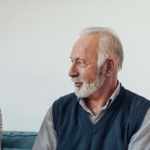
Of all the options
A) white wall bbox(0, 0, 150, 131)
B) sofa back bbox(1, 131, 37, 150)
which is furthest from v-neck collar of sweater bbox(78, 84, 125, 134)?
white wall bbox(0, 0, 150, 131)

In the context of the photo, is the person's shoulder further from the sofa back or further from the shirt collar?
the sofa back

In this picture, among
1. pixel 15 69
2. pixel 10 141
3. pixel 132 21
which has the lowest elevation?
pixel 10 141

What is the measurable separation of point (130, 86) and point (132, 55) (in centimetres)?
27

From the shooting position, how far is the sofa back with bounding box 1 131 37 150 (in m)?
1.92

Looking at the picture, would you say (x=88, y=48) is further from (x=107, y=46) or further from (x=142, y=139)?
(x=142, y=139)

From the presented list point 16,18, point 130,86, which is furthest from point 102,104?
point 16,18

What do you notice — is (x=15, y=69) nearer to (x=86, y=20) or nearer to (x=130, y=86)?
(x=86, y=20)

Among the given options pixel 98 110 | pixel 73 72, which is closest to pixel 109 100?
pixel 98 110

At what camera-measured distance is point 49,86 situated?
2.59m

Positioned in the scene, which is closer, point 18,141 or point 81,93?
point 81,93

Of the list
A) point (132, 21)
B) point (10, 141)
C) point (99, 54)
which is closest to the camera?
point (99, 54)

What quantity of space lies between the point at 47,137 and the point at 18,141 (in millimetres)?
432

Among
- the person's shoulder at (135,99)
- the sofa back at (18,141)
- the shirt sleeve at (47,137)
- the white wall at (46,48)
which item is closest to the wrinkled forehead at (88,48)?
the person's shoulder at (135,99)

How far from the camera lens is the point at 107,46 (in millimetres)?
1507
